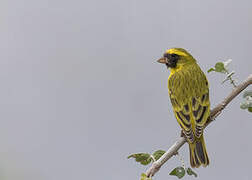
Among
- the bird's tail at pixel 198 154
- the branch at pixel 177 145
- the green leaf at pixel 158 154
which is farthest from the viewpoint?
the bird's tail at pixel 198 154

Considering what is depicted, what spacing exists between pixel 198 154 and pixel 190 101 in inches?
25.0

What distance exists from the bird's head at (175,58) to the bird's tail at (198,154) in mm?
1304

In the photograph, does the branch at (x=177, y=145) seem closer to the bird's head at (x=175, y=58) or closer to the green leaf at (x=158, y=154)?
the green leaf at (x=158, y=154)

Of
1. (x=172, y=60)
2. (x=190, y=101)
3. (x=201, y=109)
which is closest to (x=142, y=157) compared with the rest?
(x=201, y=109)

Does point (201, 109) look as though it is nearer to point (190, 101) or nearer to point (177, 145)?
point (190, 101)

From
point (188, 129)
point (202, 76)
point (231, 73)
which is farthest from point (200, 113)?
point (231, 73)

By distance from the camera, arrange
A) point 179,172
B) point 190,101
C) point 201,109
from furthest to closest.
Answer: point 190,101, point 201,109, point 179,172

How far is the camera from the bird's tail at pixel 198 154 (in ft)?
10.7

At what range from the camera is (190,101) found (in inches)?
147

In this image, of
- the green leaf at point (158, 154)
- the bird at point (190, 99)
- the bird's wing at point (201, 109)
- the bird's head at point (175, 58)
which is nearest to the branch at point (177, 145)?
the green leaf at point (158, 154)

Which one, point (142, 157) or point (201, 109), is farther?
point (201, 109)

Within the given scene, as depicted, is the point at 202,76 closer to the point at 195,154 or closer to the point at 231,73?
the point at 195,154

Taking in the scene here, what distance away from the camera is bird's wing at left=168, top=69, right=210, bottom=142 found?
3.33 meters

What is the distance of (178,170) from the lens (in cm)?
218
